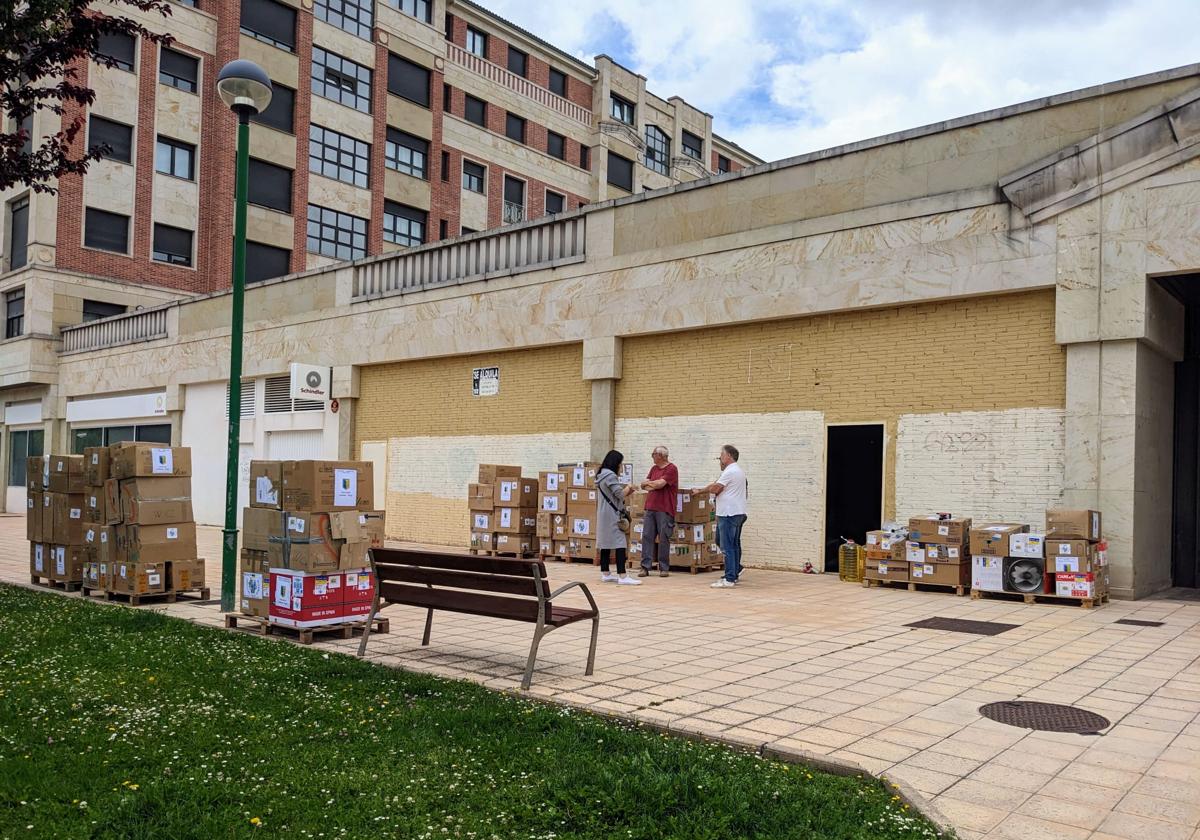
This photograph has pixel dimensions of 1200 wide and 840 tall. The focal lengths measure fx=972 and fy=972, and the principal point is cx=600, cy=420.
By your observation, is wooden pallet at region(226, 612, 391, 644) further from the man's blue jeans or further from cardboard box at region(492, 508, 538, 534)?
cardboard box at region(492, 508, 538, 534)

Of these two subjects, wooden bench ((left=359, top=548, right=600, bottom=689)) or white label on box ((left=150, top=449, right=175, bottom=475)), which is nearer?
wooden bench ((left=359, top=548, right=600, bottom=689))

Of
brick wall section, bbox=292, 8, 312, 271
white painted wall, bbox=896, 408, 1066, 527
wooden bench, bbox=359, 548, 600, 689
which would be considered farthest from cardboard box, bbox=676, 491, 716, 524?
brick wall section, bbox=292, 8, 312, 271

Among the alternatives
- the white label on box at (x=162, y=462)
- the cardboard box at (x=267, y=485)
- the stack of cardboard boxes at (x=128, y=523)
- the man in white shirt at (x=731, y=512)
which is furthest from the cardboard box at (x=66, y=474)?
the man in white shirt at (x=731, y=512)

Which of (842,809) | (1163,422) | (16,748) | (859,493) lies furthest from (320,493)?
(1163,422)

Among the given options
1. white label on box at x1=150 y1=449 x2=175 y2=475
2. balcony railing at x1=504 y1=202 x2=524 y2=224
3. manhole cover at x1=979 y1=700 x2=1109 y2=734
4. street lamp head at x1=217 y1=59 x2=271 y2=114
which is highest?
balcony railing at x1=504 y1=202 x2=524 y2=224

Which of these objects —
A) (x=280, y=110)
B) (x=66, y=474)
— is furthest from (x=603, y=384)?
(x=280, y=110)

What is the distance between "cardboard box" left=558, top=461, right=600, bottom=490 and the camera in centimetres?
1625

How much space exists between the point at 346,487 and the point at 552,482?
26.9 ft

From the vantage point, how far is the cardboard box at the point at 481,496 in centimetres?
1670

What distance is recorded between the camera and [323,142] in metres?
35.9

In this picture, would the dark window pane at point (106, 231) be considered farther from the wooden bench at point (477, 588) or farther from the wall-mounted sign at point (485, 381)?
the wooden bench at point (477, 588)

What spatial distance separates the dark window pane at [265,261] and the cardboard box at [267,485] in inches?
1047

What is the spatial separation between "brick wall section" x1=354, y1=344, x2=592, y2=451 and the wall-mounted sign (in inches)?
3.8

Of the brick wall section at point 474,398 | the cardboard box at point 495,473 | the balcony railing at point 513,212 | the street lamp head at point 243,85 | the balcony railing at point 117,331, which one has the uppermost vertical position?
the balcony railing at point 513,212
